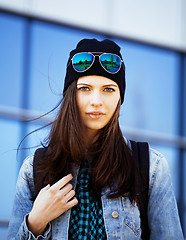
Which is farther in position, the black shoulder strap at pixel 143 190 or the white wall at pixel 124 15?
the white wall at pixel 124 15

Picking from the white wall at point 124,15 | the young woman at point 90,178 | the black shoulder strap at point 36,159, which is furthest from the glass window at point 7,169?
the young woman at point 90,178

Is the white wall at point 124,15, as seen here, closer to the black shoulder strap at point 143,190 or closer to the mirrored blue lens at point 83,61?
the mirrored blue lens at point 83,61

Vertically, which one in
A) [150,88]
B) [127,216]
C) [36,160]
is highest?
[150,88]

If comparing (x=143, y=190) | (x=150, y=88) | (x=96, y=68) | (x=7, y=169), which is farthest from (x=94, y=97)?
(x=150, y=88)

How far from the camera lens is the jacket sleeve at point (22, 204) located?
2254 mm

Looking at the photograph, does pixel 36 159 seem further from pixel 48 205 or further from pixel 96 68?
pixel 96 68

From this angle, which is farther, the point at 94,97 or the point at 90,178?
the point at 90,178

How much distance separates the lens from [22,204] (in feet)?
7.63

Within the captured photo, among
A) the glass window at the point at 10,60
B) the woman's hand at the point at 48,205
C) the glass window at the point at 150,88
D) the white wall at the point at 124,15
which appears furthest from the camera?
the glass window at the point at 150,88

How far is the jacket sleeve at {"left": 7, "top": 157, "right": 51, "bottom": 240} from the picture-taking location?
7.39 ft

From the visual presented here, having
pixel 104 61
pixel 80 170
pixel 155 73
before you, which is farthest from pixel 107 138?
pixel 155 73

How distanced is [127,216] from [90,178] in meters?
0.29

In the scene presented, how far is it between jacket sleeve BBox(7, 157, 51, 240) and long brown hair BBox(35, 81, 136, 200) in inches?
2.5

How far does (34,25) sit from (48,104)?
117 centimetres
